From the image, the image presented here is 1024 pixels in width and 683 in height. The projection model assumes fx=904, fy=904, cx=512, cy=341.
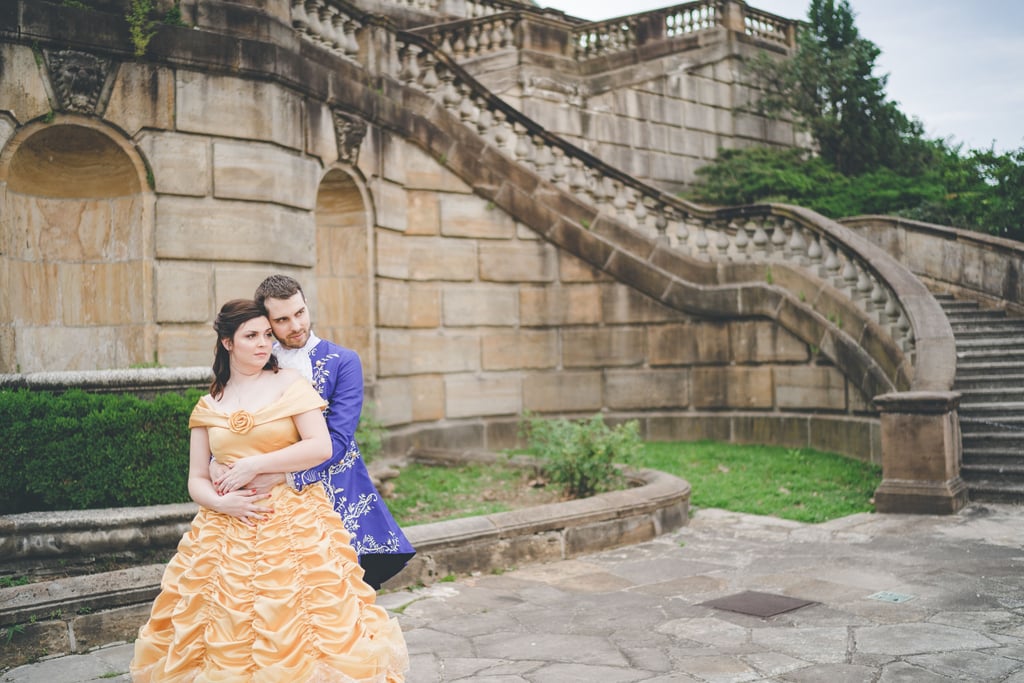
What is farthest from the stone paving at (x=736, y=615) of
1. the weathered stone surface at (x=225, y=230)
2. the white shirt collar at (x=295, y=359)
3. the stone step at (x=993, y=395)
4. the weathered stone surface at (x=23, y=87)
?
the weathered stone surface at (x=23, y=87)

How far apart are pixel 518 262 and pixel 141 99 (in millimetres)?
5596

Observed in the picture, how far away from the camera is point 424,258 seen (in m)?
12.4

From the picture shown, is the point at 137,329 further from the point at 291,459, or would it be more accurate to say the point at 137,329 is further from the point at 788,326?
the point at 788,326

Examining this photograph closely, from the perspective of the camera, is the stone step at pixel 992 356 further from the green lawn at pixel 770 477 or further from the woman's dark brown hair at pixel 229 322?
the woman's dark brown hair at pixel 229 322

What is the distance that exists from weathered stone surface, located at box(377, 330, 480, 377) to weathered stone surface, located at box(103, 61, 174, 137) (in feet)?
12.3

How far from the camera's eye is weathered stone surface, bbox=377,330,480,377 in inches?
459

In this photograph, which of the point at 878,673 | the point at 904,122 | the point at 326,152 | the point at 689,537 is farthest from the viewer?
the point at 904,122

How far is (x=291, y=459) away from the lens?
3.68 meters

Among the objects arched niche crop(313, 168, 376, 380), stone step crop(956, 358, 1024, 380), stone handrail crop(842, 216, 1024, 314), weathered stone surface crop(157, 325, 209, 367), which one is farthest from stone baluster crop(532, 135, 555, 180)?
stone step crop(956, 358, 1024, 380)

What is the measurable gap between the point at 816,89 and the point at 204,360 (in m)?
15.5

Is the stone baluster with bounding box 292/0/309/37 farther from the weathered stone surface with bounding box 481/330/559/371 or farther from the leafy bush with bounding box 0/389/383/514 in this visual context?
the leafy bush with bounding box 0/389/383/514

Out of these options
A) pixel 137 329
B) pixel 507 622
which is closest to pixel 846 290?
pixel 507 622

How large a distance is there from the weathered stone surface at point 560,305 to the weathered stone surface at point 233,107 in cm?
438

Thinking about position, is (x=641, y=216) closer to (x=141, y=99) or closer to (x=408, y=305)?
(x=408, y=305)
